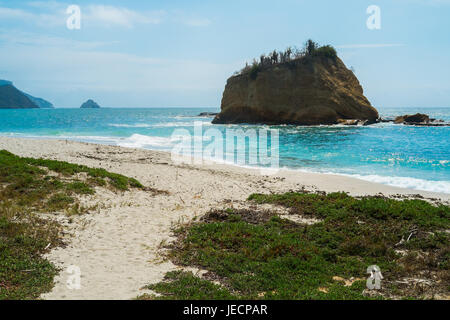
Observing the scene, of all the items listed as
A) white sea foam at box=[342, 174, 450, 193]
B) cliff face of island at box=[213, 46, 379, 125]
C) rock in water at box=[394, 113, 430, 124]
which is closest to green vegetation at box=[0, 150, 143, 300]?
white sea foam at box=[342, 174, 450, 193]

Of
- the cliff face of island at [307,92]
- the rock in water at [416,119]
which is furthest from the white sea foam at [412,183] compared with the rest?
the rock in water at [416,119]

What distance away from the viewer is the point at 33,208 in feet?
35.2

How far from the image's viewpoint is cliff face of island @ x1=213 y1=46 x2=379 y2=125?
188 ft

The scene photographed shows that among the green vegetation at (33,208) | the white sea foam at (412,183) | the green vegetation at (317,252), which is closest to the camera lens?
the green vegetation at (317,252)

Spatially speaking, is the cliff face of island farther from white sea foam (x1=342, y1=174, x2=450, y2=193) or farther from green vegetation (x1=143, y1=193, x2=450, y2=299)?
green vegetation (x1=143, y1=193, x2=450, y2=299)

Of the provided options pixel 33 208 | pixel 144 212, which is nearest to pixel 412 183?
pixel 144 212

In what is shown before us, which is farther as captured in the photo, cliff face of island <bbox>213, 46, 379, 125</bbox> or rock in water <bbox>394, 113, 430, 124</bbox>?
rock in water <bbox>394, 113, 430, 124</bbox>

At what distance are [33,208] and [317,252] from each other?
341 inches

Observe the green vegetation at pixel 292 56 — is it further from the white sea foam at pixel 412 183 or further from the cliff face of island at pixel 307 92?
the white sea foam at pixel 412 183

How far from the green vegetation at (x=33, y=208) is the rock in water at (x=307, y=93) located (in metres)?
47.8

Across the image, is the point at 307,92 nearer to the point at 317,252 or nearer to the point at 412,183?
the point at 412,183

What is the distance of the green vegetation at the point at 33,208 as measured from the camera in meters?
6.41

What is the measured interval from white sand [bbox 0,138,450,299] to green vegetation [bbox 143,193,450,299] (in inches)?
28.4
